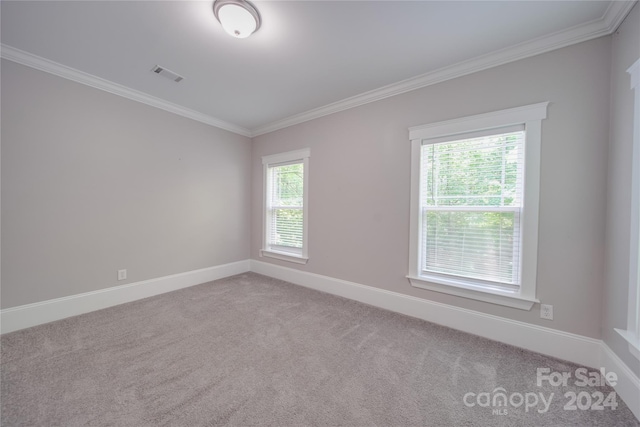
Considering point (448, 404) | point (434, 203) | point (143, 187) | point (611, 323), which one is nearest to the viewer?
point (448, 404)

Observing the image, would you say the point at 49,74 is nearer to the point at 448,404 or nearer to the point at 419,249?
the point at 419,249

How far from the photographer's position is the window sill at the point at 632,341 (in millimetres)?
1408

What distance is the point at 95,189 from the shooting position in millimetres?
2725

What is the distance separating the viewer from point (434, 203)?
2.55m

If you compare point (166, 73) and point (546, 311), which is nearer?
point (546, 311)

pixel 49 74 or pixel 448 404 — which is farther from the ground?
pixel 49 74

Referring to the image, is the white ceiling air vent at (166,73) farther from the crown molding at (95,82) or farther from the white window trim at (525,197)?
the white window trim at (525,197)

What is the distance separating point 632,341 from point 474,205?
1296mm

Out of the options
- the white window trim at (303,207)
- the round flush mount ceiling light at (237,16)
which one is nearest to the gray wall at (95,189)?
the white window trim at (303,207)

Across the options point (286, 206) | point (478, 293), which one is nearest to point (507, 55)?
point (478, 293)

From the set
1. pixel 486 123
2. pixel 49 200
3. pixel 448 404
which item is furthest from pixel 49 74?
pixel 448 404

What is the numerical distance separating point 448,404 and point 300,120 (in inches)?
143

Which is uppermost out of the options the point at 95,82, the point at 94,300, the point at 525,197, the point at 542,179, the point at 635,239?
the point at 95,82

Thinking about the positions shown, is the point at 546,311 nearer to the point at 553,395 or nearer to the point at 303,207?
the point at 553,395
